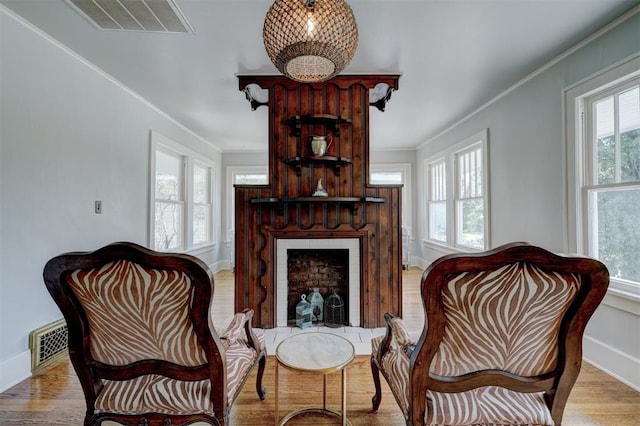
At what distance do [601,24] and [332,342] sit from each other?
9.56 ft

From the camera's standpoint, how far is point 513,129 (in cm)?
331

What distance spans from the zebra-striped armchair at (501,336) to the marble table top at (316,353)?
36 cm

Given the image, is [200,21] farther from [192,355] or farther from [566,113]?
[566,113]

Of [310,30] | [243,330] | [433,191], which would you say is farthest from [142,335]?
[433,191]

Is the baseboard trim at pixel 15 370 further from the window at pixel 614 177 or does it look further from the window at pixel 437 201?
the window at pixel 437 201

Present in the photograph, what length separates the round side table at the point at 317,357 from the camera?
1394 millimetres

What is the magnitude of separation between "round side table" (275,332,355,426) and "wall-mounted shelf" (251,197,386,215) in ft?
4.69

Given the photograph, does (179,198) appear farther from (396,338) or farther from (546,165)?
(546,165)

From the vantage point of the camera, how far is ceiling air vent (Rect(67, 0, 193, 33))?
1949 mm

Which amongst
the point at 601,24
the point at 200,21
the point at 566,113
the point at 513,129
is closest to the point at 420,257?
the point at 513,129

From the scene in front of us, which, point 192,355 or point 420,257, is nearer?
point 192,355

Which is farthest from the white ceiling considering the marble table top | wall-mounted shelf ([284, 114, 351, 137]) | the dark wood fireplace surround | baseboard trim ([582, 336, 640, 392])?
baseboard trim ([582, 336, 640, 392])

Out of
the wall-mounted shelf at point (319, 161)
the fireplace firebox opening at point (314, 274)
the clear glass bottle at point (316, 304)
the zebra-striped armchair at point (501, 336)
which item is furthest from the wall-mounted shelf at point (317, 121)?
the zebra-striped armchair at point (501, 336)

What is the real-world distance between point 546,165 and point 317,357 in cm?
279
